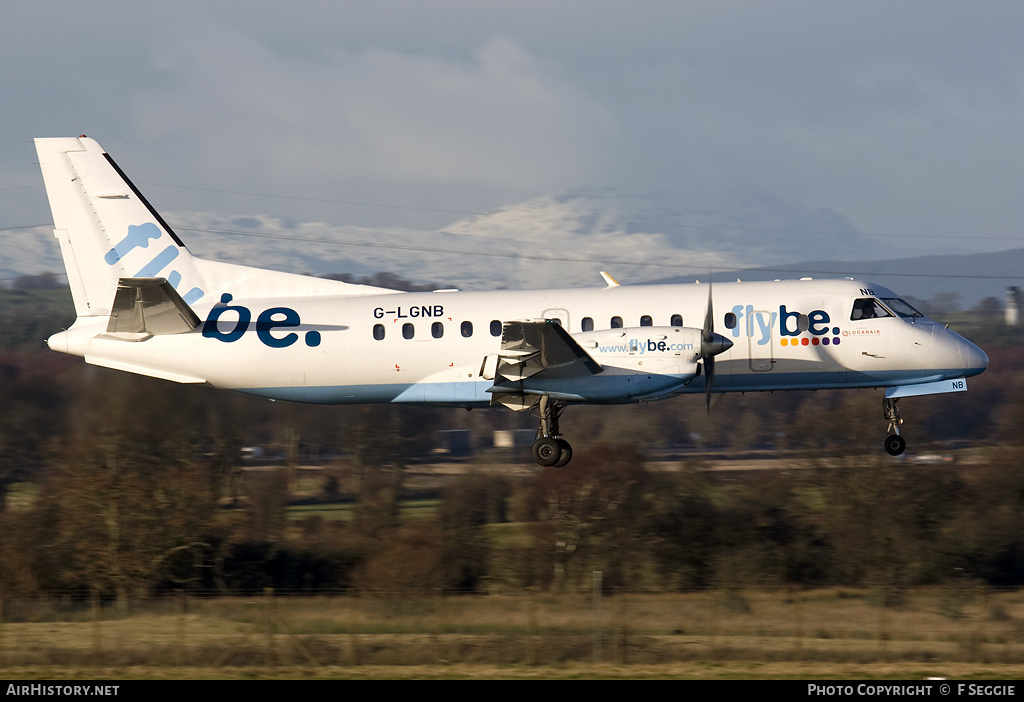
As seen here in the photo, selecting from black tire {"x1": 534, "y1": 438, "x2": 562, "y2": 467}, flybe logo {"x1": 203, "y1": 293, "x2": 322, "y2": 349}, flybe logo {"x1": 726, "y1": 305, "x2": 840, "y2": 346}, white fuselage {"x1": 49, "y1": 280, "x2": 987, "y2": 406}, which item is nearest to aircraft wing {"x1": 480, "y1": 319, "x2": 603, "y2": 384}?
white fuselage {"x1": 49, "y1": 280, "x2": 987, "y2": 406}

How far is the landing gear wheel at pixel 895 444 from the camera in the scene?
67.2 feet

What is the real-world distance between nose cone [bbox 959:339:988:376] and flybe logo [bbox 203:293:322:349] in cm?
1234

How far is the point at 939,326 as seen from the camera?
2023cm

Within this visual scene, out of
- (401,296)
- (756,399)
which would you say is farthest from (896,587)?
(756,399)

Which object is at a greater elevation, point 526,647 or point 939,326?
point 939,326

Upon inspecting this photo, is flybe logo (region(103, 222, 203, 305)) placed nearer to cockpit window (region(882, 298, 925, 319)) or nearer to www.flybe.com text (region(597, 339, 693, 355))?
www.flybe.com text (region(597, 339, 693, 355))

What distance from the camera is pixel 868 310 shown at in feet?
65.5

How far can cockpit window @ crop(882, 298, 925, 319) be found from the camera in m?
20.1

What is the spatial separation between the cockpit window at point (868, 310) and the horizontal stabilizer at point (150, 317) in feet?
41.5

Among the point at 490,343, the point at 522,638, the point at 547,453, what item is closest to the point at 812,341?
the point at 547,453

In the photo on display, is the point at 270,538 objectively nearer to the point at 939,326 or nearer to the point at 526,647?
the point at 526,647
